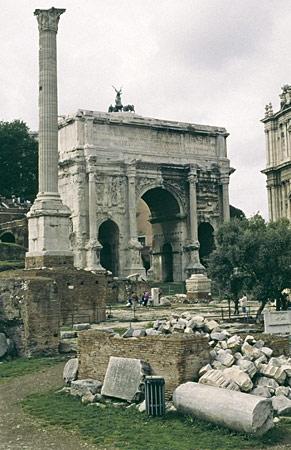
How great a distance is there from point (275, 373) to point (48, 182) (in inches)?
712

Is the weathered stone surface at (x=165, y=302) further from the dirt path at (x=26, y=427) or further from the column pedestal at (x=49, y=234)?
the dirt path at (x=26, y=427)

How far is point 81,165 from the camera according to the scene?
48.5m

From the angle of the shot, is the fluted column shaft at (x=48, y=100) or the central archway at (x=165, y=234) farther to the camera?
the central archway at (x=165, y=234)

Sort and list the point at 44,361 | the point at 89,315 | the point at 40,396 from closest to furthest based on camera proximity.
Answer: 1. the point at 40,396
2. the point at 44,361
3. the point at 89,315

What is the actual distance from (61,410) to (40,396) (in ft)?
4.91

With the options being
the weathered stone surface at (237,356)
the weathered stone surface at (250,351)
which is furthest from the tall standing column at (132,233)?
the weathered stone surface at (237,356)

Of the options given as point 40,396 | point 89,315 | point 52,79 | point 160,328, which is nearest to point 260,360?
point 160,328

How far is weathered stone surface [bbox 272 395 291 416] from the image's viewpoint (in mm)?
11148

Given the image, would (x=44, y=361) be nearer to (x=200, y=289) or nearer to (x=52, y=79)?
(x=52, y=79)

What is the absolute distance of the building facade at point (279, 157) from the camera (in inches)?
1997

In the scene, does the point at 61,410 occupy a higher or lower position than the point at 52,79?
lower

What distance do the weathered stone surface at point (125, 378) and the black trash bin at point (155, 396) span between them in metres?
0.76

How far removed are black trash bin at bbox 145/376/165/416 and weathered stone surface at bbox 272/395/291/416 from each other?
1.85 m

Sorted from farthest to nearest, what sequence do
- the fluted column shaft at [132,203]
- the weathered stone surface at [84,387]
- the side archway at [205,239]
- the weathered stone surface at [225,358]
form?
the side archway at [205,239]
the fluted column shaft at [132,203]
the weathered stone surface at [84,387]
the weathered stone surface at [225,358]
